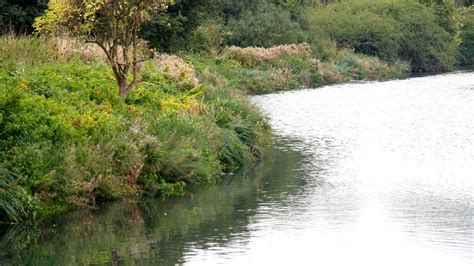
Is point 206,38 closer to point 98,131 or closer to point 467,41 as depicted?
point 98,131

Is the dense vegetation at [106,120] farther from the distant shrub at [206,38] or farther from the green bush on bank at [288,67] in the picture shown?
the green bush on bank at [288,67]

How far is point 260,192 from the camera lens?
19172mm

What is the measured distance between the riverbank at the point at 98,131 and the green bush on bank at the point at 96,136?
0.02 metres

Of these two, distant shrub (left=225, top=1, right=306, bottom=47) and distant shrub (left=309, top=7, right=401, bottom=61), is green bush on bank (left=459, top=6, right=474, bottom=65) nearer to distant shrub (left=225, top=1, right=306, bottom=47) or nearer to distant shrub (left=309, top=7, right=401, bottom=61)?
distant shrub (left=309, top=7, right=401, bottom=61)

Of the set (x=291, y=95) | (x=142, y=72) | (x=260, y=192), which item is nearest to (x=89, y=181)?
(x=260, y=192)

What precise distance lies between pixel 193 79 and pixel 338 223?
12.1 meters

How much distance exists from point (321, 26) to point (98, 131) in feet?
189

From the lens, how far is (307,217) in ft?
53.9

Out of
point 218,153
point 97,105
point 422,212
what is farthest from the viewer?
point 218,153

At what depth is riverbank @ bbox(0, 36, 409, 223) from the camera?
16391mm

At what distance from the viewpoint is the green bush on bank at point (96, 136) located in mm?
16359

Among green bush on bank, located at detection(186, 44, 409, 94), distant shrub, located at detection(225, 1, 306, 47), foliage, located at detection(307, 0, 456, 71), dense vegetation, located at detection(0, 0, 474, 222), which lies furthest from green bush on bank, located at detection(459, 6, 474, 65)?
dense vegetation, located at detection(0, 0, 474, 222)

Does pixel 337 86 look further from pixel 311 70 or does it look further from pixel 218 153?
pixel 218 153

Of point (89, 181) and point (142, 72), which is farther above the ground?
point (142, 72)
